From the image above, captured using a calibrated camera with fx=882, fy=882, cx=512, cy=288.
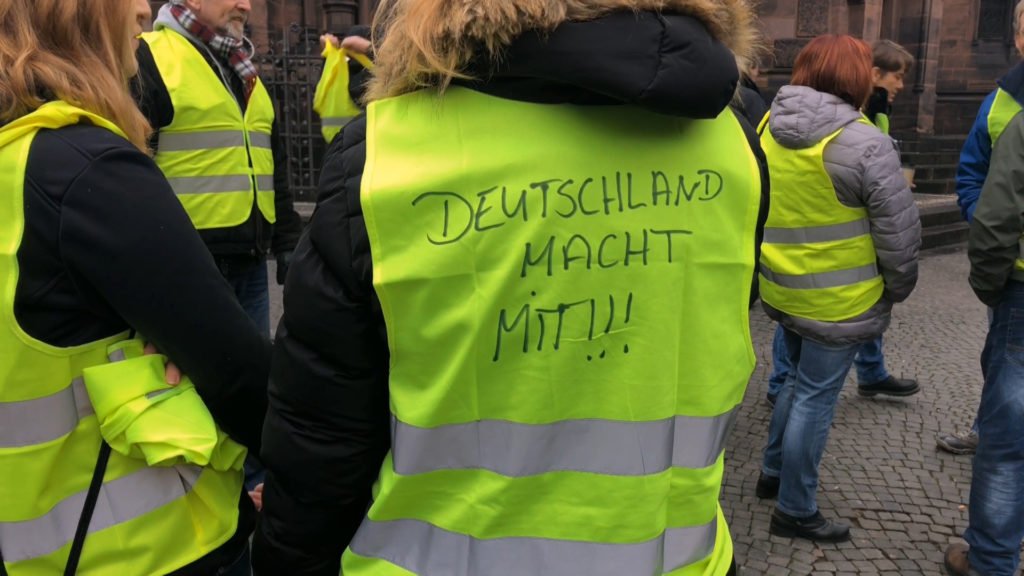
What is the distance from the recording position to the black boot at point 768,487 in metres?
4.07

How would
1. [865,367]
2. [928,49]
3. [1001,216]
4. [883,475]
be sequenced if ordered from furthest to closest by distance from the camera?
[928,49]
[865,367]
[883,475]
[1001,216]

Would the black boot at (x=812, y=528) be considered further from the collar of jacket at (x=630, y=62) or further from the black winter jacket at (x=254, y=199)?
the collar of jacket at (x=630, y=62)

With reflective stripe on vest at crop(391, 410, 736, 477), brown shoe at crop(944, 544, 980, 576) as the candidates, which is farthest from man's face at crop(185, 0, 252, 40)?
brown shoe at crop(944, 544, 980, 576)

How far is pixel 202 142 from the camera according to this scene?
348cm

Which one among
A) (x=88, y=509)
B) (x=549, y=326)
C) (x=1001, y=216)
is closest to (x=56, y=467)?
(x=88, y=509)

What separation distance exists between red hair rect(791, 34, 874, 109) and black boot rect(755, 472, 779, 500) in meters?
1.70

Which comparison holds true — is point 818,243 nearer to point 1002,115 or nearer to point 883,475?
point 1002,115

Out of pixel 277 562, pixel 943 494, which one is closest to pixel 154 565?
pixel 277 562

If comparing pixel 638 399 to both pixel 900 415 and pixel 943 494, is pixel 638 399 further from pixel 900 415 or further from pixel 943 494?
pixel 900 415

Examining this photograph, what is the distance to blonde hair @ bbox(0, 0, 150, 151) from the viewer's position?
4.89 ft

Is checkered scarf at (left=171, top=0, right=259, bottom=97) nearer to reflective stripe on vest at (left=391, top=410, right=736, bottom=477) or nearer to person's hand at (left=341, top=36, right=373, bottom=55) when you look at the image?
person's hand at (left=341, top=36, right=373, bottom=55)

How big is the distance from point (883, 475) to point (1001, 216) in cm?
177

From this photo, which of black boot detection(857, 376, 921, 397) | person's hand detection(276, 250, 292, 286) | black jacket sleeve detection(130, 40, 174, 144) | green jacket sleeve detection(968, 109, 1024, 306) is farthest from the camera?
black boot detection(857, 376, 921, 397)

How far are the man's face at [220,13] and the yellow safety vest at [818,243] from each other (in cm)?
229
